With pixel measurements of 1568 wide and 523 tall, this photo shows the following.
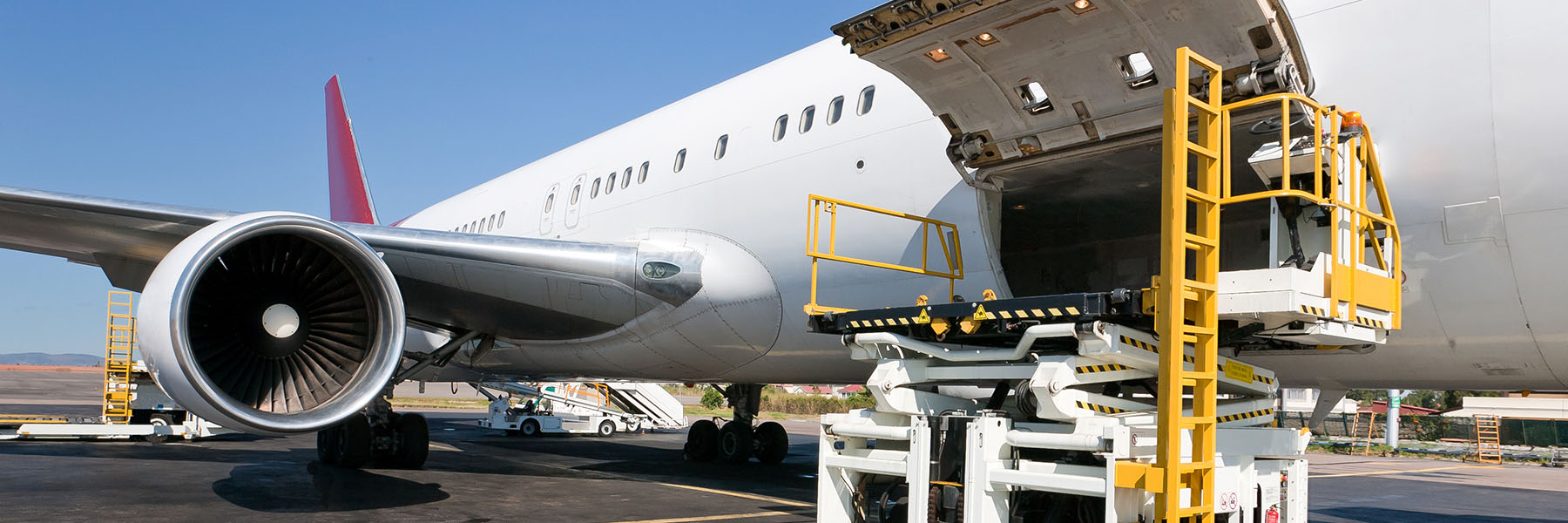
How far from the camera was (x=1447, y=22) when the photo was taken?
5008mm

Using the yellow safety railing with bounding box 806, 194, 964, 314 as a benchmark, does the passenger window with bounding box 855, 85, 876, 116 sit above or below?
above

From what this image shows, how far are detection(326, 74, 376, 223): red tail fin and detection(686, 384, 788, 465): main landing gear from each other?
8140 millimetres

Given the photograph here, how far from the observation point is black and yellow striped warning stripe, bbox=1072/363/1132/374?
511 centimetres

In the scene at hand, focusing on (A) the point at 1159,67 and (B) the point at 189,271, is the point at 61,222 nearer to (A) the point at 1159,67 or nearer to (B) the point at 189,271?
(B) the point at 189,271

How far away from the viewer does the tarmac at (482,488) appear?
26.8ft

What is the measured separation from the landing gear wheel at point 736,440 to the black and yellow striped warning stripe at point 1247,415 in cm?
989

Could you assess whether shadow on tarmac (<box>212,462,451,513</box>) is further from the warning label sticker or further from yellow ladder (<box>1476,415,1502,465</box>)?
yellow ladder (<box>1476,415,1502,465</box>)

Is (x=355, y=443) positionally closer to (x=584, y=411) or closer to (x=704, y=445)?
(x=704, y=445)

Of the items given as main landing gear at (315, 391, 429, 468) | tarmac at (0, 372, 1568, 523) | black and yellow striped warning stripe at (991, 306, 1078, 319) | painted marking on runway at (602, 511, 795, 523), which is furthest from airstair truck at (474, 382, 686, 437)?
black and yellow striped warning stripe at (991, 306, 1078, 319)

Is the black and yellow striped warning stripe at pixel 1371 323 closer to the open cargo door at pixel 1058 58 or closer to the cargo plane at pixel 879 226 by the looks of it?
the cargo plane at pixel 879 226

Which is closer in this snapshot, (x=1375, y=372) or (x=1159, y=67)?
(x=1159, y=67)

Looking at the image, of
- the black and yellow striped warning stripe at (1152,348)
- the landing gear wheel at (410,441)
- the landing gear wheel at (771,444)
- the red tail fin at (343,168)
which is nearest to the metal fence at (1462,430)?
the landing gear wheel at (771,444)

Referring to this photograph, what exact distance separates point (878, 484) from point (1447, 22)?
135 inches

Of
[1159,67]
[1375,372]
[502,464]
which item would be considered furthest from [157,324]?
[502,464]
